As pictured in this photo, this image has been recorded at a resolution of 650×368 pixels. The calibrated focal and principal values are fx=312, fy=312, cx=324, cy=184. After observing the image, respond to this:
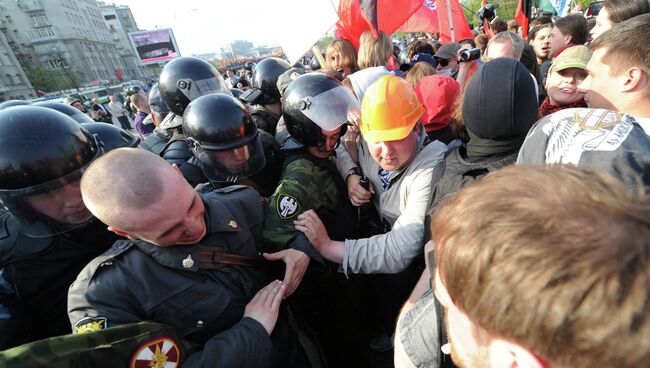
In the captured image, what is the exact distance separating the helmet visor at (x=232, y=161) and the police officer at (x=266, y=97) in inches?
52.5

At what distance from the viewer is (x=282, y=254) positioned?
6.20ft

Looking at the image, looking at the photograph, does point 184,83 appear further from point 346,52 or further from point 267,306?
point 267,306

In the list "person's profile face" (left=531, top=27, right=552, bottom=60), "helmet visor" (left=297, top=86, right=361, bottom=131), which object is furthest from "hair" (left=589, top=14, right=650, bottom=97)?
"person's profile face" (left=531, top=27, right=552, bottom=60)

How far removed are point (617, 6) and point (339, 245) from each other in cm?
→ 460

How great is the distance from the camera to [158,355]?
123cm

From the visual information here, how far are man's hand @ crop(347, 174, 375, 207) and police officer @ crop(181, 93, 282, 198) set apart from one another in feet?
2.47

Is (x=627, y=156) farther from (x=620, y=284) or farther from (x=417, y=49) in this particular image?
(x=417, y=49)

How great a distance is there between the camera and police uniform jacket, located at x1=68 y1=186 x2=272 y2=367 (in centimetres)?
132

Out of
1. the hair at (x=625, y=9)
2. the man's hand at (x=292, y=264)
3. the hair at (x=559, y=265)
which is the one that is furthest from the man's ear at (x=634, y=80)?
A: the hair at (x=625, y=9)

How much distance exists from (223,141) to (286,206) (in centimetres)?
78

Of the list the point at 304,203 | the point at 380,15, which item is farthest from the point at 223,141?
the point at 380,15

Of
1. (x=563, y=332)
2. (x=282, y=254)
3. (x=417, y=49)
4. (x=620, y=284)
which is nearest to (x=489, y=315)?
(x=563, y=332)

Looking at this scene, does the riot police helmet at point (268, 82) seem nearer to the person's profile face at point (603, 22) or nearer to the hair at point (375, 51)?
the hair at point (375, 51)

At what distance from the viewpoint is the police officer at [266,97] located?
389 centimetres
